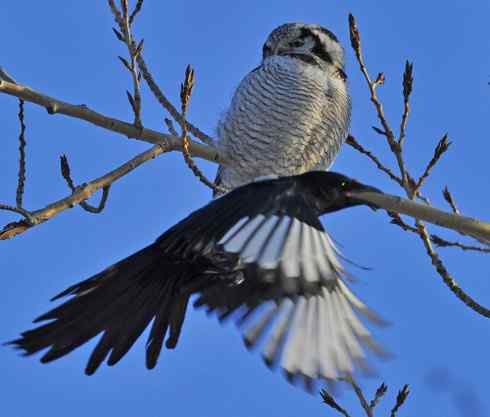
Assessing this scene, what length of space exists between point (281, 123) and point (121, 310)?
3.98 feet

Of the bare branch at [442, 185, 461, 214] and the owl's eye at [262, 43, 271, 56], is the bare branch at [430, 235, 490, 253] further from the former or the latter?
the owl's eye at [262, 43, 271, 56]

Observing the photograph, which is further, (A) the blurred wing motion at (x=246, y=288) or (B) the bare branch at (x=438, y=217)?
(B) the bare branch at (x=438, y=217)

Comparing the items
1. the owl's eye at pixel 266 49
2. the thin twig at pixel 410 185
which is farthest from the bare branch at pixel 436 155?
the owl's eye at pixel 266 49

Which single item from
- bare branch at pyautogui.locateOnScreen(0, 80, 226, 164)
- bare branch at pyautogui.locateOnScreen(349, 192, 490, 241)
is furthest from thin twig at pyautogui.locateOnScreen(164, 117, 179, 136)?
bare branch at pyautogui.locateOnScreen(349, 192, 490, 241)

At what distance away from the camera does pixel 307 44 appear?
4.41m

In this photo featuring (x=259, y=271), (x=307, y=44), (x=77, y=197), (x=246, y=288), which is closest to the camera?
(x=259, y=271)

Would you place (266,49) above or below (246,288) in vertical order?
above

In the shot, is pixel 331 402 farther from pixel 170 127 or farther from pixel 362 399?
pixel 170 127

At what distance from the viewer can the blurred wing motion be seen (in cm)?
263

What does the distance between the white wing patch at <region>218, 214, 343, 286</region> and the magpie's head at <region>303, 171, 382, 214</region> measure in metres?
0.39

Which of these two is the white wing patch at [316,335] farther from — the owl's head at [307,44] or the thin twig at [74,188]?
the owl's head at [307,44]

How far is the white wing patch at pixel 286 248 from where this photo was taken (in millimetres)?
2480

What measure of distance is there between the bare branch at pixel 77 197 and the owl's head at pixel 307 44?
1247 mm

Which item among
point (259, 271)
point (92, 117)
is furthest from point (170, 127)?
point (259, 271)
